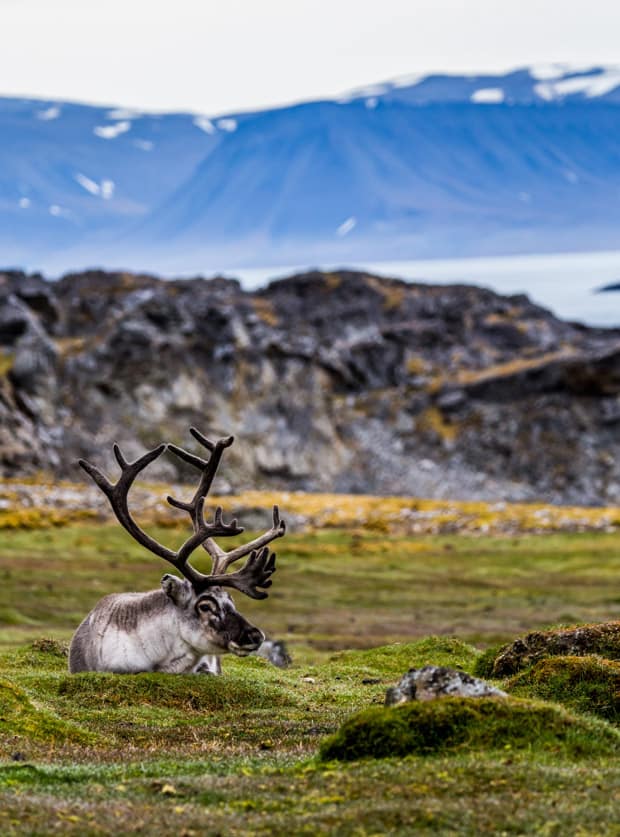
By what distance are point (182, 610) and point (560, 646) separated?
567 cm

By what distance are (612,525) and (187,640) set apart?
178 ft

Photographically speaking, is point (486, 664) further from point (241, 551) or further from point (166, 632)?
point (166, 632)

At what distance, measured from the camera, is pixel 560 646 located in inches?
802

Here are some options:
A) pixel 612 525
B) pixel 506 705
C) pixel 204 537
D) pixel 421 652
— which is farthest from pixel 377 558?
pixel 506 705

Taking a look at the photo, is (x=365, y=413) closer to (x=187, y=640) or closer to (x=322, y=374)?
(x=322, y=374)

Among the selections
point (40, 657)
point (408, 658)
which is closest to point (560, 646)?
point (408, 658)

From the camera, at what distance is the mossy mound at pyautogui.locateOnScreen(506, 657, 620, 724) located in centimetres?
1727

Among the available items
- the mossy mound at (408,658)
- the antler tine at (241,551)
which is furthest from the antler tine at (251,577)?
the mossy mound at (408,658)

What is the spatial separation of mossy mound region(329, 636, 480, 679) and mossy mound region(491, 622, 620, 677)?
3.31 meters

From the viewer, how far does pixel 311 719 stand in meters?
19.2

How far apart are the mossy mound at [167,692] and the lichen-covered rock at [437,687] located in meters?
5.43

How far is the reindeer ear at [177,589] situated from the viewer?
21234mm

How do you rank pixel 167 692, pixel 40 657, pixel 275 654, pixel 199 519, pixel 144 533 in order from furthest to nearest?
1. pixel 275 654
2. pixel 40 657
3. pixel 199 519
4. pixel 144 533
5. pixel 167 692

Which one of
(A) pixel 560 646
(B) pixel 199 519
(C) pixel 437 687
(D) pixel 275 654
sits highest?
(B) pixel 199 519
